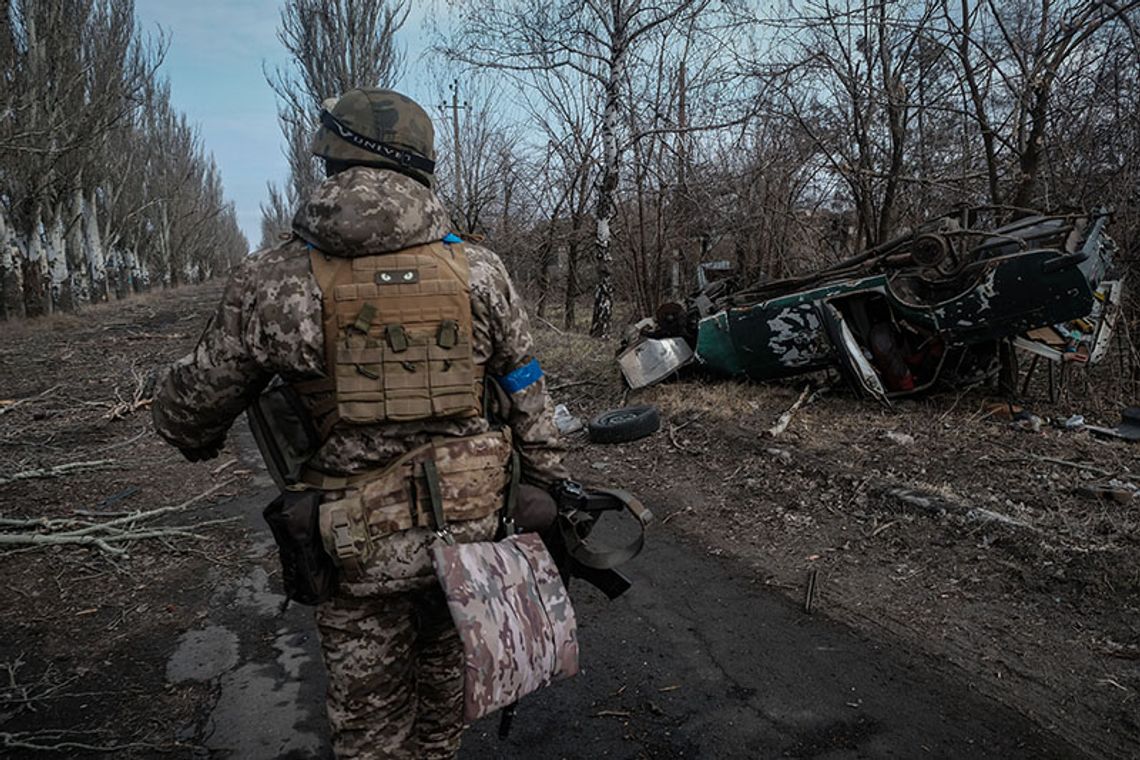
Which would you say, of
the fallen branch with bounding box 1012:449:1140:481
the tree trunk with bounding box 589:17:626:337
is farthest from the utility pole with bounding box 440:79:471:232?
the fallen branch with bounding box 1012:449:1140:481

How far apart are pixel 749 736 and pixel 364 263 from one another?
1915 mm

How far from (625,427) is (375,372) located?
14.0 feet

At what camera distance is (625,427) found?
570 centimetres

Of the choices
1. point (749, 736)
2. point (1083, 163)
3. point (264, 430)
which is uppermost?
point (1083, 163)

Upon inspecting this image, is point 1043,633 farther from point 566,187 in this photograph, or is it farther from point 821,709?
point 566,187

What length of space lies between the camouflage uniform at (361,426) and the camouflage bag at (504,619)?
125mm

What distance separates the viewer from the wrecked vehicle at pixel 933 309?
15.6 feet

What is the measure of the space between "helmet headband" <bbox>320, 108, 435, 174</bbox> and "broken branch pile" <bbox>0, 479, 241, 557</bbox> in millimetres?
2889

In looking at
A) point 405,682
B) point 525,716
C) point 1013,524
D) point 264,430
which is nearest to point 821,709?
point 525,716

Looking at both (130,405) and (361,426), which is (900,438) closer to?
(361,426)

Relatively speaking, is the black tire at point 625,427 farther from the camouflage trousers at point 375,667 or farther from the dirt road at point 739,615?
the camouflage trousers at point 375,667

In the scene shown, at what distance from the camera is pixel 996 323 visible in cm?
490

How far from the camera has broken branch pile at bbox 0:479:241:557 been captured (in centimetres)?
349

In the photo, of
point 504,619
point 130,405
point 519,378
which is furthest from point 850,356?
point 130,405
